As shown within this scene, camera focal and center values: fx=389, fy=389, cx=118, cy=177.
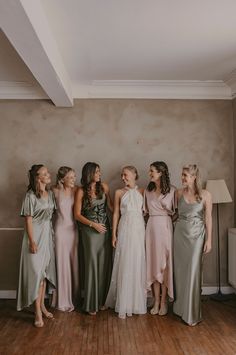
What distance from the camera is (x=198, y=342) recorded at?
A: 140 inches

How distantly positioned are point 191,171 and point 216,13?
1.67 m

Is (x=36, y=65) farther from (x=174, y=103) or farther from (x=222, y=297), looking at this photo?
(x=222, y=297)

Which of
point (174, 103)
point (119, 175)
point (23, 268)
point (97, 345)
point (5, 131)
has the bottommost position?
point (97, 345)

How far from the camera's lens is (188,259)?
412 centimetres

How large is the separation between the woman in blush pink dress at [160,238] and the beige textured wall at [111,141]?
654mm

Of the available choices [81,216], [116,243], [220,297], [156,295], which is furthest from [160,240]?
[220,297]

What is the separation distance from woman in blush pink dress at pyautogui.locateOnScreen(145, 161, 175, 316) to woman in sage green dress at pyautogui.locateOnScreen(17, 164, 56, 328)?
1116 mm

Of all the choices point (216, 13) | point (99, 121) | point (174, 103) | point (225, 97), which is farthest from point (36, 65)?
point (225, 97)

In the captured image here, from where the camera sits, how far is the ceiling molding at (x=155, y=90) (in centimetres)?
496

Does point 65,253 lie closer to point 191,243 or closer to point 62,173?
point 62,173

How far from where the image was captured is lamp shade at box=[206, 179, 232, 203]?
15.6 feet

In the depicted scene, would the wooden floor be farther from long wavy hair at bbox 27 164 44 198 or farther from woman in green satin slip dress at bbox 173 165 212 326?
long wavy hair at bbox 27 164 44 198

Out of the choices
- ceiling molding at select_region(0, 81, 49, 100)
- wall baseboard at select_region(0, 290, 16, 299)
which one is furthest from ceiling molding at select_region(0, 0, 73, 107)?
wall baseboard at select_region(0, 290, 16, 299)

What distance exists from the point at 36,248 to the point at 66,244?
0.51 meters
